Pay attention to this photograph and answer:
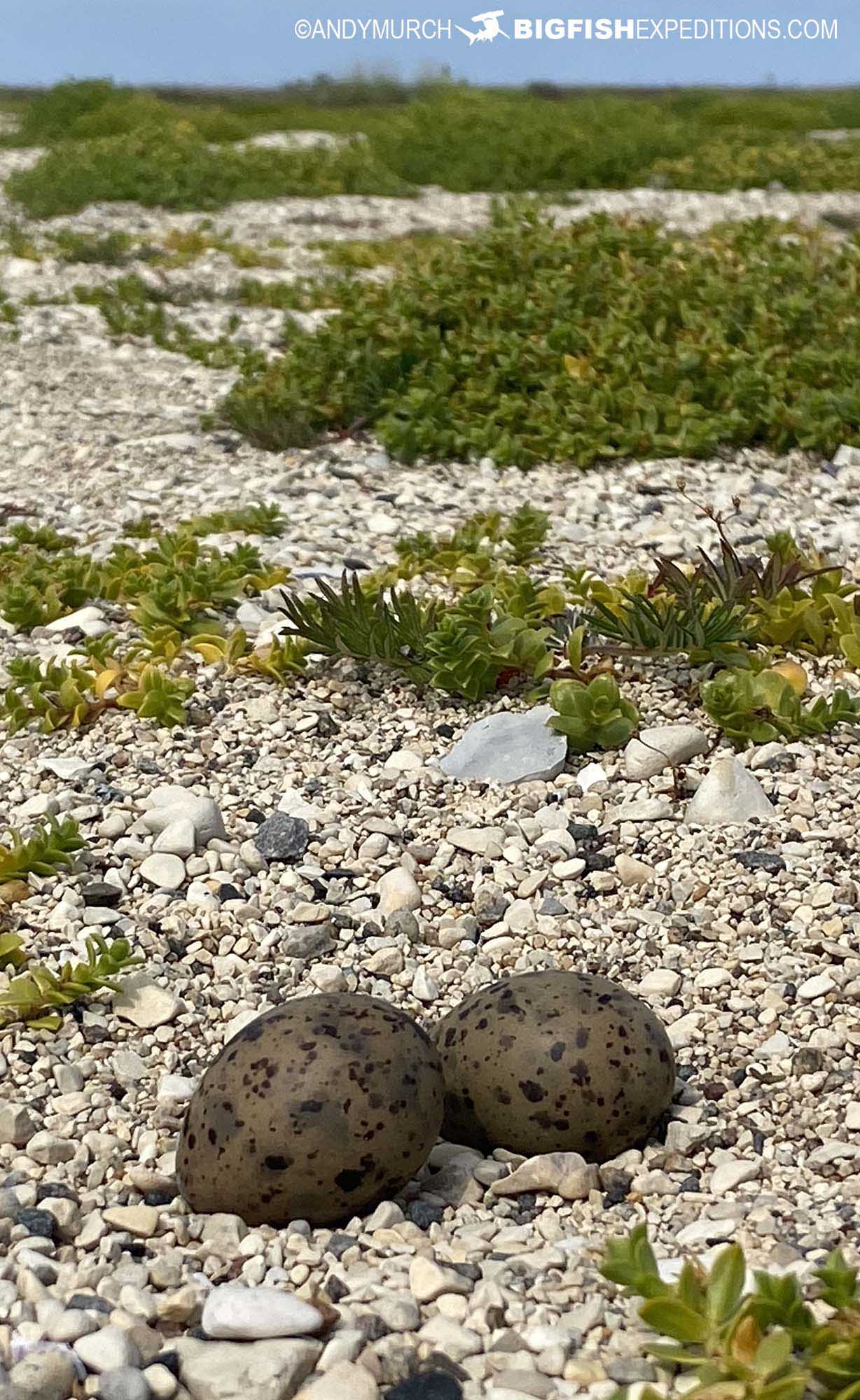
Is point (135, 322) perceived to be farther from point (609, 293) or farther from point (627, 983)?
point (627, 983)

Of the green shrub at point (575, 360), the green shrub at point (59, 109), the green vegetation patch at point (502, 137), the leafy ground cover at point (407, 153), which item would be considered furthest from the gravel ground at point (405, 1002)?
the green shrub at point (59, 109)

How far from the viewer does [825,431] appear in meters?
7.89

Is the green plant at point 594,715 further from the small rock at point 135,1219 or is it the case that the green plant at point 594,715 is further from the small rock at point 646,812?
the small rock at point 135,1219

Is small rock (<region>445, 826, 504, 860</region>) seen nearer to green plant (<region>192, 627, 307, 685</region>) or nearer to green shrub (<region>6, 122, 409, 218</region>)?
green plant (<region>192, 627, 307, 685</region>)

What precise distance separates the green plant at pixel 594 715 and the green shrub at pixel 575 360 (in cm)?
334

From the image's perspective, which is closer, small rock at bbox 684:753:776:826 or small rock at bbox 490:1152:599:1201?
small rock at bbox 490:1152:599:1201

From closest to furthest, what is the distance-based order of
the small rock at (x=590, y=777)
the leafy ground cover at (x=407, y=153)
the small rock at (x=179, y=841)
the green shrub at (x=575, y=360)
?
the small rock at (x=179, y=841)
the small rock at (x=590, y=777)
the green shrub at (x=575, y=360)
the leafy ground cover at (x=407, y=153)

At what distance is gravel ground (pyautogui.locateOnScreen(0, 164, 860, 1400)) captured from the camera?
2.70 m

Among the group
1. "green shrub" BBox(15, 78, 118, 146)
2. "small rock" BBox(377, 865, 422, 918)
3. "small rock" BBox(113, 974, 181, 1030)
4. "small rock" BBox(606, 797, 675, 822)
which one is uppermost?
"green shrub" BBox(15, 78, 118, 146)

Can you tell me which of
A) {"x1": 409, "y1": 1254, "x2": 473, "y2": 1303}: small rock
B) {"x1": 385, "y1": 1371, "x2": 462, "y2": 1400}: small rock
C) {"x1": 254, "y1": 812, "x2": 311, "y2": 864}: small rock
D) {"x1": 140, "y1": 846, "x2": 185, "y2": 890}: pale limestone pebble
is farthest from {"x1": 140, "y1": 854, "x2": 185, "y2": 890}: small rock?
Result: {"x1": 385, "y1": 1371, "x2": 462, "y2": 1400}: small rock

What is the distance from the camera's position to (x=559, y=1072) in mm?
3268

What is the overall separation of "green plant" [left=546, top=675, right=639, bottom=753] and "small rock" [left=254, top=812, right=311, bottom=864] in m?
0.89

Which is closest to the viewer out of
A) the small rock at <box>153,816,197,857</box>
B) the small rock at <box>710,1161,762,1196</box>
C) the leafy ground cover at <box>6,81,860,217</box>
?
the small rock at <box>710,1161,762,1196</box>

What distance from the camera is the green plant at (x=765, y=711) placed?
4758 millimetres
